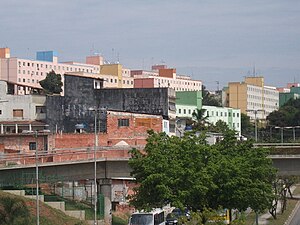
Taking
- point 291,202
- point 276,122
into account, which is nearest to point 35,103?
point 291,202

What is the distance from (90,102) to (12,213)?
2399 inches

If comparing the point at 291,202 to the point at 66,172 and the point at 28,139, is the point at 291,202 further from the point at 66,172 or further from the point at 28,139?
the point at 66,172

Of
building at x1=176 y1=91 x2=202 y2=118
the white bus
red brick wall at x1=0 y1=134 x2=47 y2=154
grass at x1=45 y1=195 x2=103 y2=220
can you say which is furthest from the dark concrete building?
building at x1=176 y1=91 x2=202 y2=118

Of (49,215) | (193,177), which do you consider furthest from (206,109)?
(193,177)

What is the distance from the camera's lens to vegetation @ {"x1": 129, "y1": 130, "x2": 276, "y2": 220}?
5437cm

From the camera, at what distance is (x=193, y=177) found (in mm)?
54344

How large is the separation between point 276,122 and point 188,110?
2448 centimetres

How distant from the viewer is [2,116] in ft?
390

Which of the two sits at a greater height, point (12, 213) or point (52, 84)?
point (52, 84)

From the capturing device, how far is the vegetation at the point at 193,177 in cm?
5437

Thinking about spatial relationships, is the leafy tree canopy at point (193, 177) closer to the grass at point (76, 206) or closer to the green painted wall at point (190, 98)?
the grass at point (76, 206)

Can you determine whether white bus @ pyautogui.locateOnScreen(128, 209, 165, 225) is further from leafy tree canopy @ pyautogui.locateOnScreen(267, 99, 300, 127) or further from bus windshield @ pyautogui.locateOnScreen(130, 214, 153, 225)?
leafy tree canopy @ pyautogui.locateOnScreen(267, 99, 300, 127)

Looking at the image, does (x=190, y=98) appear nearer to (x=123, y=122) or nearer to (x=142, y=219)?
(x=123, y=122)

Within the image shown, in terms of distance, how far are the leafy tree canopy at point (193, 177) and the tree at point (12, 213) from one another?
8380 mm
